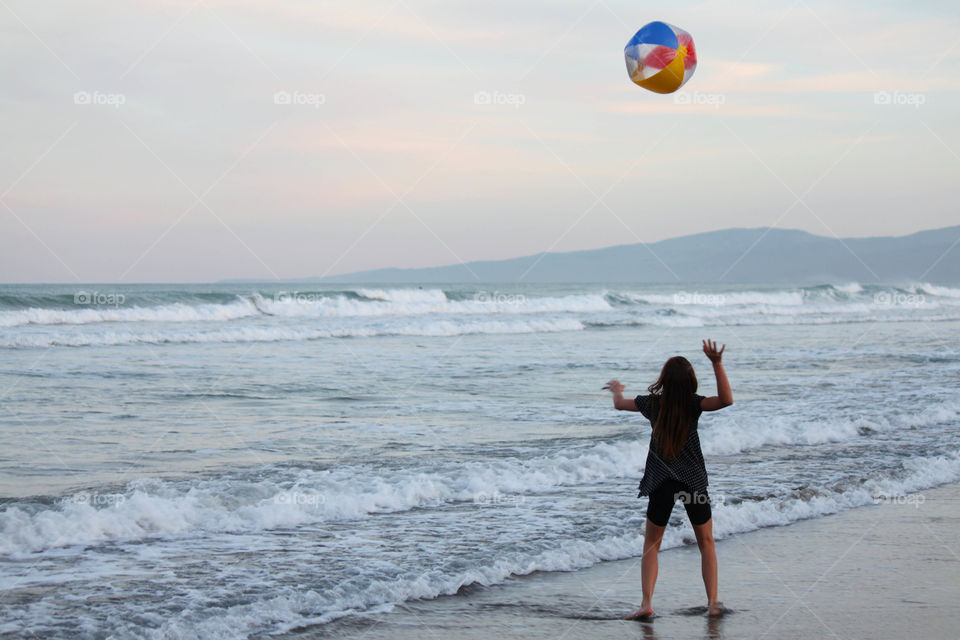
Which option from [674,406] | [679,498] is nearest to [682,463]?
[679,498]

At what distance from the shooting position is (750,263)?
539 ft

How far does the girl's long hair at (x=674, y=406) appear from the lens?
16.5ft

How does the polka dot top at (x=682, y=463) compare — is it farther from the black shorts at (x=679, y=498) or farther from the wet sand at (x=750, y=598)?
the wet sand at (x=750, y=598)

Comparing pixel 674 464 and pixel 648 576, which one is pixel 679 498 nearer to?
pixel 674 464

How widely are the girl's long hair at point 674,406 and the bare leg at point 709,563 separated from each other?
51cm

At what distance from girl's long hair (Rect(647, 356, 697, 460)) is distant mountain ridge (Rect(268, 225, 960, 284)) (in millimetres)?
141169

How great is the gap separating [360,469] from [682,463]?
4.56 meters

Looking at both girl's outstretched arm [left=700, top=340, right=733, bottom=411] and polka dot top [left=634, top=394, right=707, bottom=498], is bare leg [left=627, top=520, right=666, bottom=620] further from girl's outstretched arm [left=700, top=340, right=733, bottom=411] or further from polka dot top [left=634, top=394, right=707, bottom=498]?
girl's outstretched arm [left=700, top=340, right=733, bottom=411]

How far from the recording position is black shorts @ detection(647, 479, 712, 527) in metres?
5.14

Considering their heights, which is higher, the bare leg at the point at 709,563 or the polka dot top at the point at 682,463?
the polka dot top at the point at 682,463

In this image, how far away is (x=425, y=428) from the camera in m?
11.6

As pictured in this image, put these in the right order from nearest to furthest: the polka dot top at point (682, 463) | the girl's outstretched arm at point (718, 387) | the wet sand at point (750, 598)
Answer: the girl's outstretched arm at point (718, 387) → the wet sand at point (750, 598) → the polka dot top at point (682, 463)

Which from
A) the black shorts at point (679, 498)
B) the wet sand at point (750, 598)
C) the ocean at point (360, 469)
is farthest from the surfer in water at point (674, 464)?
the ocean at point (360, 469)

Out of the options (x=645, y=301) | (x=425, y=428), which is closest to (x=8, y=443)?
(x=425, y=428)
